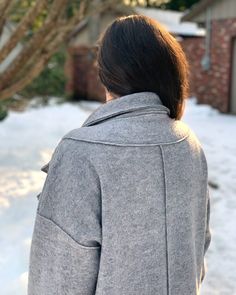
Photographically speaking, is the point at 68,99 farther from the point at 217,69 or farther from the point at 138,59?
the point at 138,59

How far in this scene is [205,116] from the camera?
14664 millimetres

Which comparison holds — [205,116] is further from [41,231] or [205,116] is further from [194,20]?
[41,231]

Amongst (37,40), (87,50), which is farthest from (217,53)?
(37,40)

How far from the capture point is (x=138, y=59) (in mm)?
1577

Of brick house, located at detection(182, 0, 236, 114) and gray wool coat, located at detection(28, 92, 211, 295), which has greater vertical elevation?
gray wool coat, located at detection(28, 92, 211, 295)

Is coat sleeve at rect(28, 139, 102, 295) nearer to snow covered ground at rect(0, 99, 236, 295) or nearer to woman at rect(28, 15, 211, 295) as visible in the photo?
woman at rect(28, 15, 211, 295)

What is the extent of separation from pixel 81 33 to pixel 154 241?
20.0 m

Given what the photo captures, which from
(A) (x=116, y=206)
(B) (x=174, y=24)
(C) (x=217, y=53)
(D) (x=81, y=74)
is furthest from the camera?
(B) (x=174, y=24)

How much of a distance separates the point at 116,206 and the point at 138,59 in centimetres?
44

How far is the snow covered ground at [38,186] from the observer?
403 centimetres

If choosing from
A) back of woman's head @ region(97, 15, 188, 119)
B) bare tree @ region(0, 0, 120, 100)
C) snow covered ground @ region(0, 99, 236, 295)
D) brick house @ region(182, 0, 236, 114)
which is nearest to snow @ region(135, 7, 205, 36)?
brick house @ region(182, 0, 236, 114)

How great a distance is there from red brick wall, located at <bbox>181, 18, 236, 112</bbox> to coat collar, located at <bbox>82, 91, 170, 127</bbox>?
1325 cm

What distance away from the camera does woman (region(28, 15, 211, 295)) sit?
153 cm

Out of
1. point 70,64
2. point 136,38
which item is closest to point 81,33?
point 70,64
